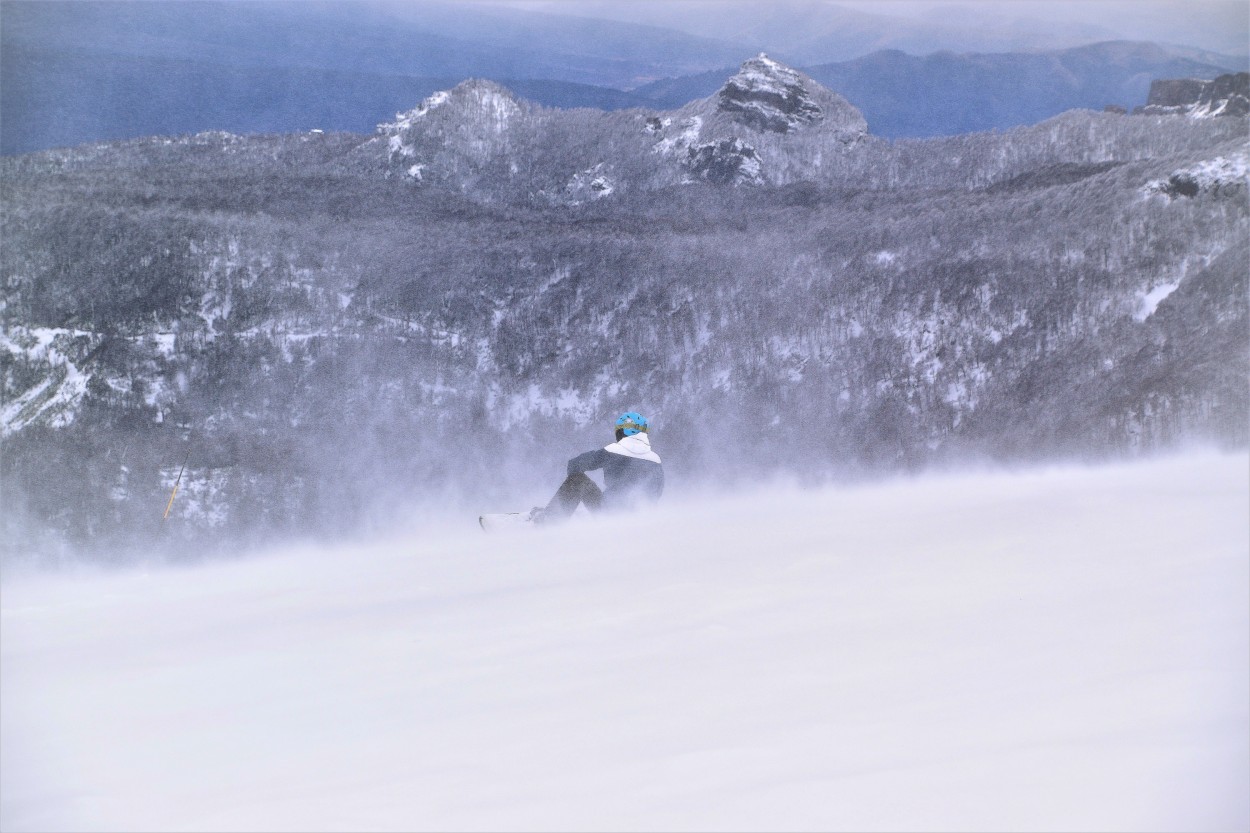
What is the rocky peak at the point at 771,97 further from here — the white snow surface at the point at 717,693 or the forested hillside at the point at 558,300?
the white snow surface at the point at 717,693

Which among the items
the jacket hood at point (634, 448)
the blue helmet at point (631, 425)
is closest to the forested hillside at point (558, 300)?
the blue helmet at point (631, 425)

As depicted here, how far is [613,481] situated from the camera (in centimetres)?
521

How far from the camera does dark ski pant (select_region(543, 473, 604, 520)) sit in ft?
16.6

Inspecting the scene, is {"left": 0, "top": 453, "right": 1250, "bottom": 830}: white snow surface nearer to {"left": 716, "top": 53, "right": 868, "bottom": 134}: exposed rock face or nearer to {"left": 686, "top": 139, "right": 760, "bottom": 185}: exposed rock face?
{"left": 716, "top": 53, "right": 868, "bottom": 134}: exposed rock face

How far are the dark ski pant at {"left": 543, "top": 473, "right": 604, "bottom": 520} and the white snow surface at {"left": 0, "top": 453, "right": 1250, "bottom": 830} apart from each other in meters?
1.58

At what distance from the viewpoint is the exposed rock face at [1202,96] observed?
11.5 metres

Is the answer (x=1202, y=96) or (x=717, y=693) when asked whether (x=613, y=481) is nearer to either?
(x=717, y=693)

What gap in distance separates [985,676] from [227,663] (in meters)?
1.80

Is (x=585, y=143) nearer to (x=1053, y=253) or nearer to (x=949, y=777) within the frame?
(x=1053, y=253)

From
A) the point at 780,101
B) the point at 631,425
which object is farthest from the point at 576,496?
the point at 780,101

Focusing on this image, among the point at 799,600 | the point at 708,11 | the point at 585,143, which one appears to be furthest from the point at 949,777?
the point at 585,143

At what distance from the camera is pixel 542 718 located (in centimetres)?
180

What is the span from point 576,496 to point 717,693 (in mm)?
3308

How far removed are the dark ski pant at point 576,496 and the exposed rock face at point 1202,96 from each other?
1011 centimetres
